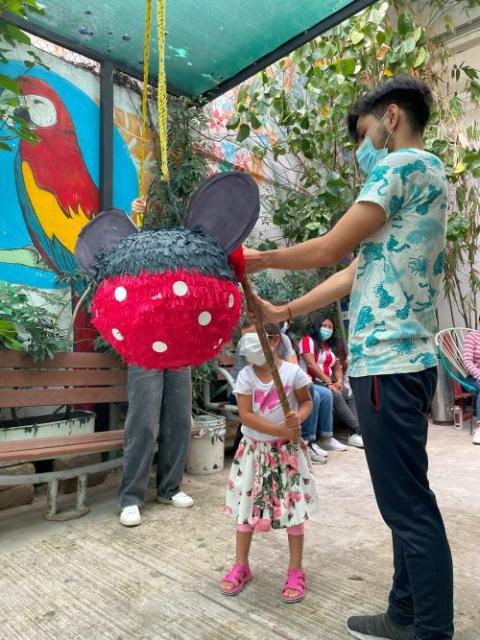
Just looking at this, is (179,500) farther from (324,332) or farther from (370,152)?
(324,332)

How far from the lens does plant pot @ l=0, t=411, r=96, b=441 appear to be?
2814mm

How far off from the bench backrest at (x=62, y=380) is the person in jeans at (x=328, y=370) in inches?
69.5

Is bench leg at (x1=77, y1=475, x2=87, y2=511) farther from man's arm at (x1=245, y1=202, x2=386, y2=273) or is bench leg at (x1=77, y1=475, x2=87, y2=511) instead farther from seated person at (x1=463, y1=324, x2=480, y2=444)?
seated person at (x1=463, y1=324, x2=480, y2=444)

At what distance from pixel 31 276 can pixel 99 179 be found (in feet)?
3.06

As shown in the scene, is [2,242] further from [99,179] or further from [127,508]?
[127,508]

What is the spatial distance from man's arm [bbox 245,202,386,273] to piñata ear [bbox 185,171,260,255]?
16 centimetres

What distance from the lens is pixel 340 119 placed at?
15.6 ft

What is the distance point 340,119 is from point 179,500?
3.75 metres

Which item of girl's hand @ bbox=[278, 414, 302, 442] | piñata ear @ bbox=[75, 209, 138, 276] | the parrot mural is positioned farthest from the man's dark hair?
the parrot mural

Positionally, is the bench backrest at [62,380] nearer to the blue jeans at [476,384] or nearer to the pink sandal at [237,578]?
the pink sandal at [237,578]

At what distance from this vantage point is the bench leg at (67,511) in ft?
8.29

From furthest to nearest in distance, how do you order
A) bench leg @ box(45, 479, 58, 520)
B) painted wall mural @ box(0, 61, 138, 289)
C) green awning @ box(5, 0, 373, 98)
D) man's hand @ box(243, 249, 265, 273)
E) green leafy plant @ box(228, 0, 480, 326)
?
green leafy plant @ box(228, 0, 480, 326)
painted wall mural @ box(0, 61, 138, 289)
green awning @ box(5, 0, 373, 98)
bench leg @ box(45, 479, 58, 520)
man's hand @ box(243, 249, 265, 273)

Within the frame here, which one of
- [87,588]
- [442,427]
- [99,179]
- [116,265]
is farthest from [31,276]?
[442,427]

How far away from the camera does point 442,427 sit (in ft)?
17.0
